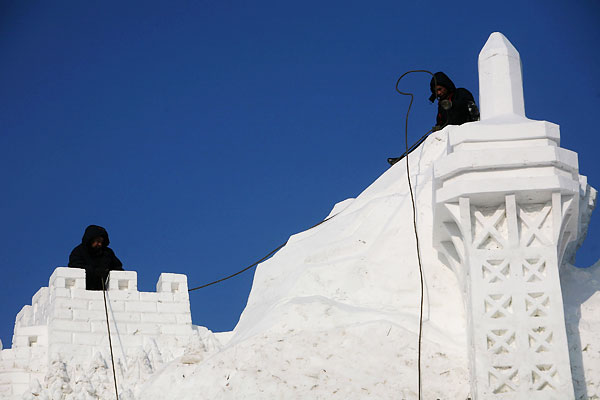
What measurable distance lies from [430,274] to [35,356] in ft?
25.6

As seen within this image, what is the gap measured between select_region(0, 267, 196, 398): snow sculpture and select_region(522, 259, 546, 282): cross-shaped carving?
8.24 meters

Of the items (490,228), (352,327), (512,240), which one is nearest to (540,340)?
(512,240)

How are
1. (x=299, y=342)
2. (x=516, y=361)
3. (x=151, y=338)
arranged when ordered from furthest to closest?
(x=151, y=338) < (x=299, y=342) < (x=516, y=361)

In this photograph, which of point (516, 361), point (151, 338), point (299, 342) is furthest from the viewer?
point (151, 338)

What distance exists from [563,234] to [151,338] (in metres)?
9.15

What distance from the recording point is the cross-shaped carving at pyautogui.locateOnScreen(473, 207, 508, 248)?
19.0 meters

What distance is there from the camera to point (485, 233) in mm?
19047

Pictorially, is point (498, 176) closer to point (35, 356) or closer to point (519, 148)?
point (519, 148)

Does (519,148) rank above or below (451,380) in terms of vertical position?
above

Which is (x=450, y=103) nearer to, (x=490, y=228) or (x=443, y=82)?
(x=443, y=82)

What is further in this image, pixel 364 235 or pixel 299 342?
pixel 364 235

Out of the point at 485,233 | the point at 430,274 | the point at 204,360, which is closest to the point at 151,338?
the point at 204,360

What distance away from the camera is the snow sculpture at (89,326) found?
23.7 meters

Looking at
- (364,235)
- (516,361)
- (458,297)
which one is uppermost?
(364,235)
